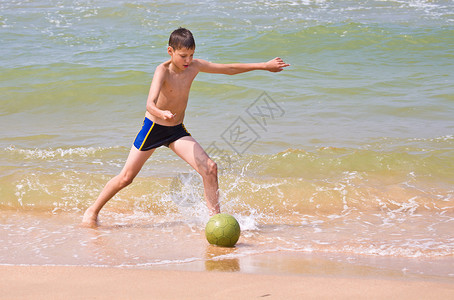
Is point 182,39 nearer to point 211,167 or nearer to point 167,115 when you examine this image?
point 167,115

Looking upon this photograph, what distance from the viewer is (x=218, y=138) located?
9.38m

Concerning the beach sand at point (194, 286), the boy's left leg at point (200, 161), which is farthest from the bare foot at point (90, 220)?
the beach sand at point (194, 286)

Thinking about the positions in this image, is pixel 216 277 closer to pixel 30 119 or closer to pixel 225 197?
pixel 225 197

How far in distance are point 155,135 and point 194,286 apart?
74.5 inches

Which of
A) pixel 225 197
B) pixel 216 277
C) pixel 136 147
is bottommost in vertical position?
pixel 225 197

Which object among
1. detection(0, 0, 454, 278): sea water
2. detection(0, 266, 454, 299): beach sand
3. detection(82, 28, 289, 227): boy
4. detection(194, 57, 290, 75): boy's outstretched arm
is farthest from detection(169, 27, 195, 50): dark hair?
detection(0, 266, 454, 299): beach sand

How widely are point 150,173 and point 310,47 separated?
9228 mm

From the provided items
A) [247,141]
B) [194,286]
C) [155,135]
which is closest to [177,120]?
[155,135]

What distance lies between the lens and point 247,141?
9195 millimetres

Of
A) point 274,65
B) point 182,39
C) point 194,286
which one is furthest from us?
point 274,65

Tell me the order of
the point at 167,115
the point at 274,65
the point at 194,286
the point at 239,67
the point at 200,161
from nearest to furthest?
the point at 194,286 → the point at 167,115 → the point at 200,161 → the point at 274,65 → the point at 239,67

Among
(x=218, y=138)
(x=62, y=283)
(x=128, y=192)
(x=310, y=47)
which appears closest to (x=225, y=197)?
(x=128, y=192)

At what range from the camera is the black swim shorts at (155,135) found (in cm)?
545

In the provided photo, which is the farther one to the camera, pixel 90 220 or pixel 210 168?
pixel 90 220
